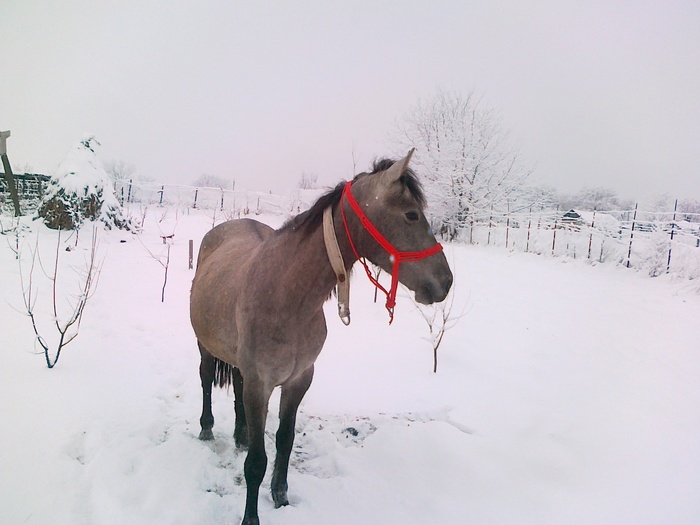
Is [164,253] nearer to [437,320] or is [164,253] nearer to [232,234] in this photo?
[437,320]

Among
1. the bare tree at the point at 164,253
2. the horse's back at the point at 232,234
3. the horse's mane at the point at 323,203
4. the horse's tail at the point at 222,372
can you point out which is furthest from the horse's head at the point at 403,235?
the bare tree at the point at 164,253

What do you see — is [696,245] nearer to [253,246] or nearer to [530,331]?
[530,331]

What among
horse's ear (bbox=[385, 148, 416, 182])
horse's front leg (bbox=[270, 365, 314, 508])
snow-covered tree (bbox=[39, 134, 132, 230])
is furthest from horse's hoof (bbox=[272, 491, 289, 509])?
snow-covered tree (bbox=[39, 134, 132, 230])

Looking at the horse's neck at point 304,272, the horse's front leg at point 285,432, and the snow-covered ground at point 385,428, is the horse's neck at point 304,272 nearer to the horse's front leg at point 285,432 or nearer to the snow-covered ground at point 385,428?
the horse's front leg at point 285,432

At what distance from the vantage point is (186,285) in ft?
25.9

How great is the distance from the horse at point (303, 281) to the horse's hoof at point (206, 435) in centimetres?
→ 86

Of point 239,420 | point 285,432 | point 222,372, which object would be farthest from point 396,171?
point 222,372

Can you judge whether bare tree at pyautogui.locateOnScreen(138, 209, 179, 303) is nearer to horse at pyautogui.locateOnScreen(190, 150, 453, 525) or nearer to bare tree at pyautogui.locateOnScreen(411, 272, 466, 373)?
bare tree at pyautogui.locateOnScreen(411, 272, 466, 373)

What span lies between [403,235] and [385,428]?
2214 mm

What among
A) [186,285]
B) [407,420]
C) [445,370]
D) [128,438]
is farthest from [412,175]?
[186,285]

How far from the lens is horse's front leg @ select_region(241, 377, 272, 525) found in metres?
2.04

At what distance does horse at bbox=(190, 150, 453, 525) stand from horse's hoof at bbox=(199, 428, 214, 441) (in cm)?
86

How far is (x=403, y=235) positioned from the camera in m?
1.68

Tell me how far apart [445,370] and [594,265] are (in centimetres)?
987
